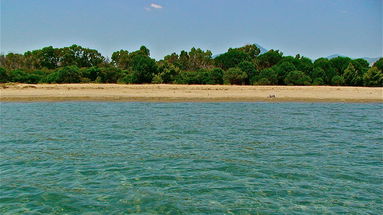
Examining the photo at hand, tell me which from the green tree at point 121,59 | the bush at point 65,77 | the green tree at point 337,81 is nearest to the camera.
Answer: the bush at point 65,77

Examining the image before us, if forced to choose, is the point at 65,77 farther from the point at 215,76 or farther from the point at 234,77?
the point at 234,77

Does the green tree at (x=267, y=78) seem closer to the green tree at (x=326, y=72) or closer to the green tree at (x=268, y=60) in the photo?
the green tree at (x=326, y=72)

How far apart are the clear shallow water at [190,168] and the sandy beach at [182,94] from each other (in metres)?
13.3

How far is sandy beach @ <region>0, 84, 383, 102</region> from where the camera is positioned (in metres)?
30.6

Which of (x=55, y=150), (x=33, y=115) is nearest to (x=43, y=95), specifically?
(x=33, y=115)

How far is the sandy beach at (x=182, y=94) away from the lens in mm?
30594

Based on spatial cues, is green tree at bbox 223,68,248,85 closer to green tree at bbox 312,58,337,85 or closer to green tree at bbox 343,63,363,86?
green tree at bbox 312,58,337,85

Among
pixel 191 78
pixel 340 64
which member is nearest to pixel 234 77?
pixel 191 78

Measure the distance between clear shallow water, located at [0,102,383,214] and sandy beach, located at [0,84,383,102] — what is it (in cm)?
1333

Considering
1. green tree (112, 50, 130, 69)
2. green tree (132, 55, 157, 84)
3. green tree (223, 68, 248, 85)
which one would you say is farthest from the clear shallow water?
green tree (112, 50, 130, 69)

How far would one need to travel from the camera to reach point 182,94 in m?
33.0

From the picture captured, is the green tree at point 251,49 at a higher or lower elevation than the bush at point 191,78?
higher

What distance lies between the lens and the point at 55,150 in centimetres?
1167

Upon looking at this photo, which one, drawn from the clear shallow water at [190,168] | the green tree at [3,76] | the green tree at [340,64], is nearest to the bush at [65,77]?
the green tree at [3,76]
